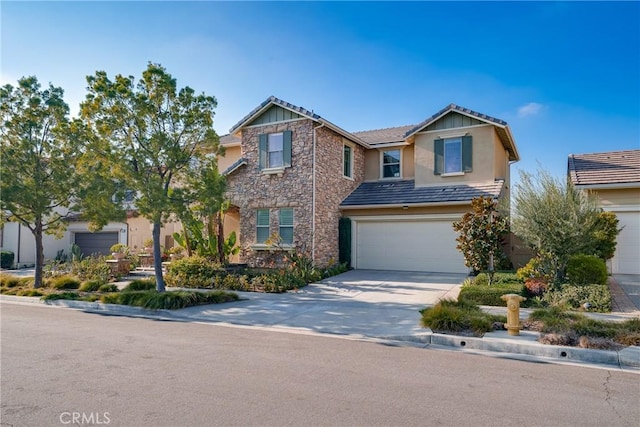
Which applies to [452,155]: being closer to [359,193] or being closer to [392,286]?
[359,193]

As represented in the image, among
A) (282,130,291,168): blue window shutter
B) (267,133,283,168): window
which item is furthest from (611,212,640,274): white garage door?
(267,133,283,168): window

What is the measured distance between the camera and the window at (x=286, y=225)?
58.5 ft

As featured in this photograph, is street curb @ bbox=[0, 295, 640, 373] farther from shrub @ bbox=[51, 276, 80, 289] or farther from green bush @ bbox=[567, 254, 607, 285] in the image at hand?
shrub @ bbox=[51, 276, 80, 289]

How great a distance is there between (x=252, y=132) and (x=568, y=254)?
43.2ft

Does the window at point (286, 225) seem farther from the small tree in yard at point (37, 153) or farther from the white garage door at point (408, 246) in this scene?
the small tree in yard at point (37, 153)

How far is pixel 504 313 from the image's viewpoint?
33.2ft

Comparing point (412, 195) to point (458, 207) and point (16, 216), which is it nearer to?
point (458, 207)

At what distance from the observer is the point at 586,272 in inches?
469

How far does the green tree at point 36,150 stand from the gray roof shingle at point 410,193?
430 inches

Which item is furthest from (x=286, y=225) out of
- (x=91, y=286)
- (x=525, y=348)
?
(x=525, y=348)

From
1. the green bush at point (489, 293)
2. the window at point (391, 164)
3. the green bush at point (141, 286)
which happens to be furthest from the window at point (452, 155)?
the green bush at point (141, 286)

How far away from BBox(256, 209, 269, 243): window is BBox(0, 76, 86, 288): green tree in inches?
278

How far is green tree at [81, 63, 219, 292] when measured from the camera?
40.5 feet

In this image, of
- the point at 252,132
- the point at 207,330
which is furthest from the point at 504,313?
the point at 252,132
